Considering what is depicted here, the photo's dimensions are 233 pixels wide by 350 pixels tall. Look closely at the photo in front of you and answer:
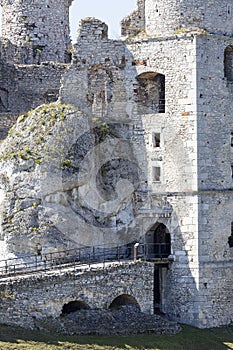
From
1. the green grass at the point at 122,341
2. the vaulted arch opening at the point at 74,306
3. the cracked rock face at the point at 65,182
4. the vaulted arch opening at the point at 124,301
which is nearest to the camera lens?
the green grass at the point at 122,341

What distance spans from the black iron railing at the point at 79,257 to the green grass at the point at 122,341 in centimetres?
384

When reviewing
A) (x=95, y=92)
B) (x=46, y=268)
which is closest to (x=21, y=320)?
(x=46, y=268)

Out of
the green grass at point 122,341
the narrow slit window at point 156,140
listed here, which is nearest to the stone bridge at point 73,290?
the green grass at point 122,341

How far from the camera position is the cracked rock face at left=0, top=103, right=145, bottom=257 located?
144 feet

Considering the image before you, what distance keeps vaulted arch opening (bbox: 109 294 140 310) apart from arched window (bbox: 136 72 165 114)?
9040mm

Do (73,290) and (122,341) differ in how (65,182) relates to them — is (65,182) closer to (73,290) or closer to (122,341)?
(73,290)

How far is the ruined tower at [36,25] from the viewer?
5981cm

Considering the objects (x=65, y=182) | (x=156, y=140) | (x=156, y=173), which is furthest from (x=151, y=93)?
(x=65, y=182)

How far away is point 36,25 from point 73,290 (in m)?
23.8

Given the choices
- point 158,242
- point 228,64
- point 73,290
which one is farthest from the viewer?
point 158,242

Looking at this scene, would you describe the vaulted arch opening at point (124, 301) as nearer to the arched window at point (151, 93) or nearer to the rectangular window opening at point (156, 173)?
the rectangular window opening at point (156, 173)

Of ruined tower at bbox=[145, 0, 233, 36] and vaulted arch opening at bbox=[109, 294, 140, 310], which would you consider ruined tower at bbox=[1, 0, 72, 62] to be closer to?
ruined tower at bbox=[145, 0, 233, 36]

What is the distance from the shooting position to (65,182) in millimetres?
44250

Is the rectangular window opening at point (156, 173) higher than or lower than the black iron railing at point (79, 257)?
higher
